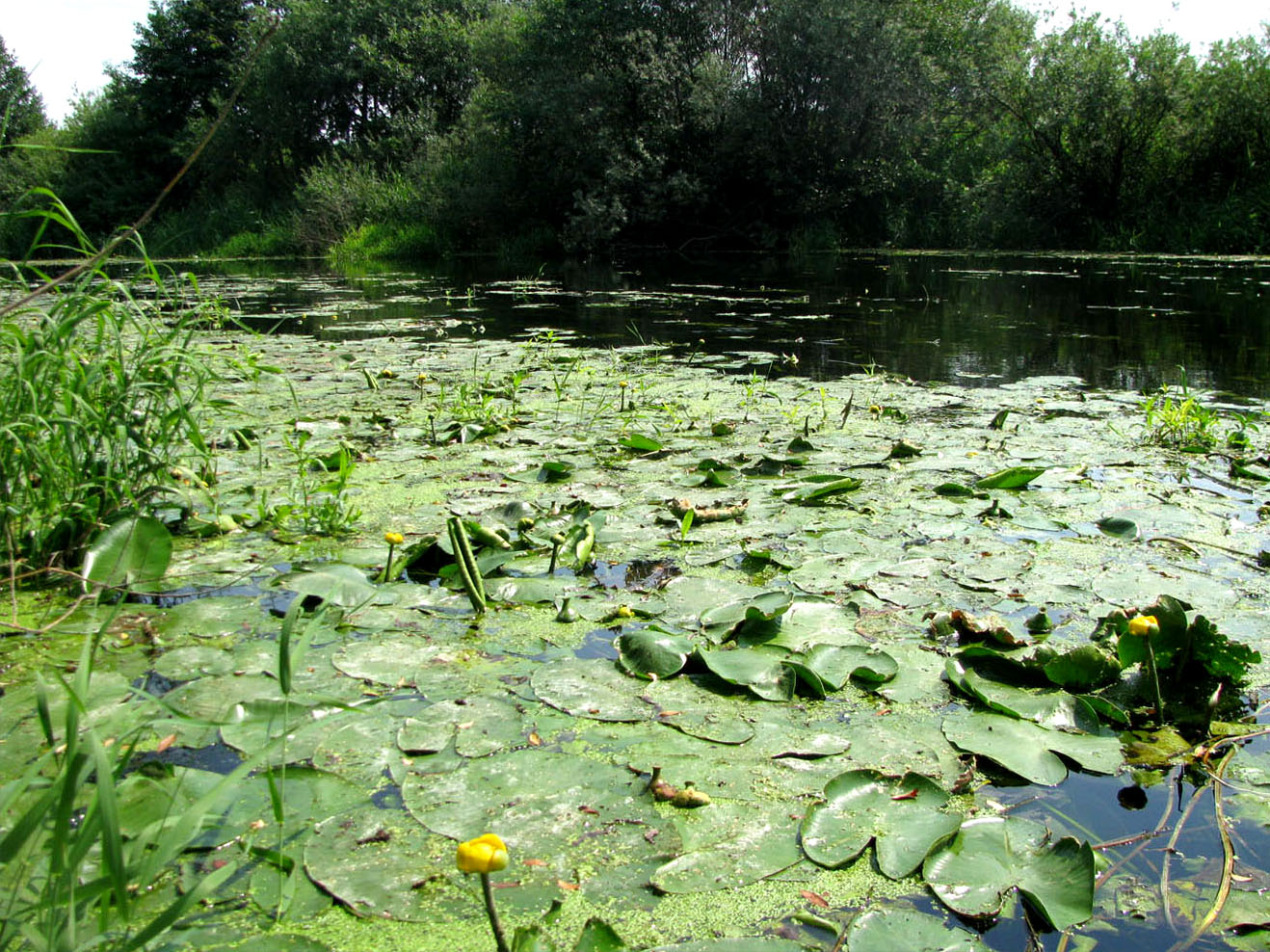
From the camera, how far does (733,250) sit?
17.2 m

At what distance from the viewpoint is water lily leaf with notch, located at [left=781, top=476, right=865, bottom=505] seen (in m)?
2.44

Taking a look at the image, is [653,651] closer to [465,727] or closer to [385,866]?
[465,727]

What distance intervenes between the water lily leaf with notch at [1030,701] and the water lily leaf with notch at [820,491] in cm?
96

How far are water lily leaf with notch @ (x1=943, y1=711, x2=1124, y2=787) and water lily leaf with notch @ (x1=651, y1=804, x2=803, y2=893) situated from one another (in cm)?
34

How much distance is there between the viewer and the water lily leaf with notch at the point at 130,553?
1775mm

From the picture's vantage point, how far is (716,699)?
148 centimetres

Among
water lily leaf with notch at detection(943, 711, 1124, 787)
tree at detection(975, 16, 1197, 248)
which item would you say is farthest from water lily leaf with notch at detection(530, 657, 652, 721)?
tree at detection(975, 16, 1197, 248)

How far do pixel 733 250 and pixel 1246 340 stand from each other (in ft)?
40.6

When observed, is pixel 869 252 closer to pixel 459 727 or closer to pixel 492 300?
pixel 492 300

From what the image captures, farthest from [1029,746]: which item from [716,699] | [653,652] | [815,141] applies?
[815,141]

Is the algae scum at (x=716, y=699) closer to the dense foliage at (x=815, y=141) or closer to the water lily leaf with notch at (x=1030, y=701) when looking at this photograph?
the water lily leaf with notch at (x=1030, y=701)

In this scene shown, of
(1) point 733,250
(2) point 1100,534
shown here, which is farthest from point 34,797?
(1) point 733,250

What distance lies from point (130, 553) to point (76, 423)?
289mm

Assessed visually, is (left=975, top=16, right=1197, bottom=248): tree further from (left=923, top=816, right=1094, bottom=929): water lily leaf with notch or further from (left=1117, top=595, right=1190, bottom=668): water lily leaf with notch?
(left=923, top=816, right=1094, bottom=929): water lily leaf with notch
